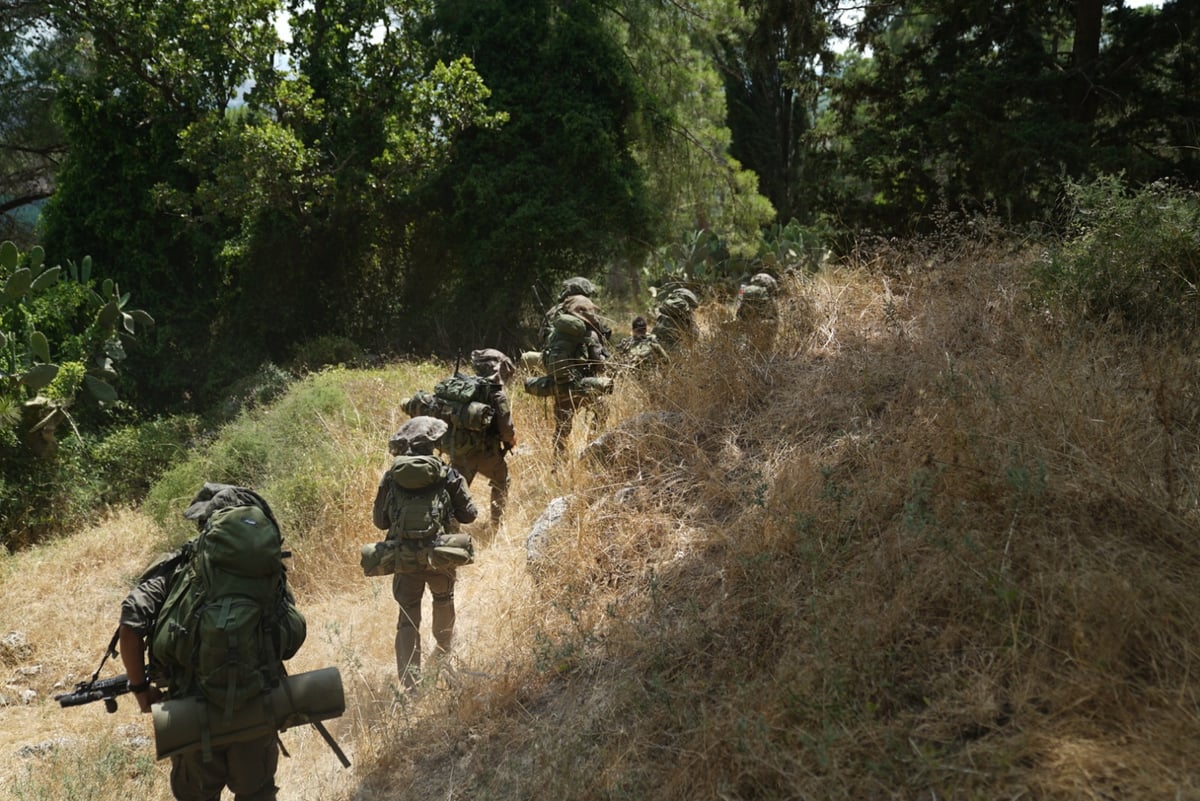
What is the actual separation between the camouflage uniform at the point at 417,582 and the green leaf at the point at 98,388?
21.7ft

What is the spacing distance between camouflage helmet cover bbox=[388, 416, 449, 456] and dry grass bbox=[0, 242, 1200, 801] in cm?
105

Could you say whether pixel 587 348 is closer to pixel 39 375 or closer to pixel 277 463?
pixel 277 463

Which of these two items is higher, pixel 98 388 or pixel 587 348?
pixel 587 348

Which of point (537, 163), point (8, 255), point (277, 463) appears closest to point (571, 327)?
point (277, 463)

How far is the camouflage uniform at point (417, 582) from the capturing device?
477 centimetres

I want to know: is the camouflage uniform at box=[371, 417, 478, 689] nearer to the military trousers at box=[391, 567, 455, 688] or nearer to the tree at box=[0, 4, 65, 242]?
the military trousers at box=[391, 567, 455, 688]

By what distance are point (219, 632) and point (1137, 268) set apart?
215 inches

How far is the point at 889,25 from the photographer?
10.8 metres

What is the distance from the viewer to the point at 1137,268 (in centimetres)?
523

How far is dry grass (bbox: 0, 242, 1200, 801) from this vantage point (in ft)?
8.88

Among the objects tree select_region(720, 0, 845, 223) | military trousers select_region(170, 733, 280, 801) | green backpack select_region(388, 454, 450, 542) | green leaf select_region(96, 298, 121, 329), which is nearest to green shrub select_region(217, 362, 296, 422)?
green leaf select_region(96, 298, 121, 329)

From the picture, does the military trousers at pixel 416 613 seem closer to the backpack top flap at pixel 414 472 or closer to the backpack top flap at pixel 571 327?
the backpack top flap at pixel 414 472

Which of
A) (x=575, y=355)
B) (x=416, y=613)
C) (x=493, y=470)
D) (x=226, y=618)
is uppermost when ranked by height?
(x=575, y=355)

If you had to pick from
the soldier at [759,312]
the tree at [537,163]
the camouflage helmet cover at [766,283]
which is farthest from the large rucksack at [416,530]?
the tree at [537,163]
